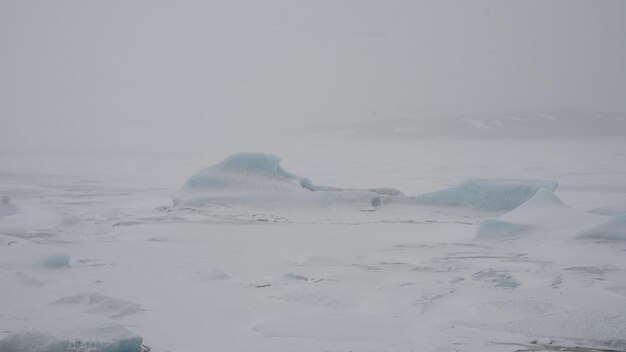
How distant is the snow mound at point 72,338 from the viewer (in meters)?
1.96

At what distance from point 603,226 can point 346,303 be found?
2.15 metres

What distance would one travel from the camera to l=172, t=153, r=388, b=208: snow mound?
241 inches

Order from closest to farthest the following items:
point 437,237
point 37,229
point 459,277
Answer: point 459,277, point 437,237, point 37,229

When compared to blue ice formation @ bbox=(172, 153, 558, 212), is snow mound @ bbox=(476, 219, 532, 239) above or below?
below

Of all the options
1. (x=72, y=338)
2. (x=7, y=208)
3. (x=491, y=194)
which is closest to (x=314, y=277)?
(x=72, y=338)

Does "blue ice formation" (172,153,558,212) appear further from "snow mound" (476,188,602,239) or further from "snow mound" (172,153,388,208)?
"snow mound" (476,188,602,239)

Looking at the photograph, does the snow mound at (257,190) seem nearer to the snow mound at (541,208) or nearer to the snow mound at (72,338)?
the snow mound at (541,208)

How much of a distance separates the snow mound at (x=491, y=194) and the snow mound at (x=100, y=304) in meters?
3.85

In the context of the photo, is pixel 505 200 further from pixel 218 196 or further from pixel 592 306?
pixel 592 306

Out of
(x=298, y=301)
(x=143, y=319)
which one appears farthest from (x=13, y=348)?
(x=298, y=301)

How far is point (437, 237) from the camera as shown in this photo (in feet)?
15.3

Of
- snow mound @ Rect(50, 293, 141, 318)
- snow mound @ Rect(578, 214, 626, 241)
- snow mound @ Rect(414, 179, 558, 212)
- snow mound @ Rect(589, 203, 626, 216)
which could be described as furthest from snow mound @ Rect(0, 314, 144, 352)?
snow mound @ Rect(589, 203, 626, 216)

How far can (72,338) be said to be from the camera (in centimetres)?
199

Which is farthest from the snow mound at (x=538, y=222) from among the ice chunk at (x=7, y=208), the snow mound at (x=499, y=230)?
the ice chunk at (x=7, y=208)
